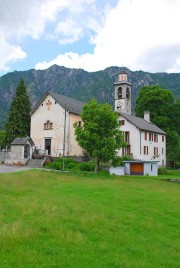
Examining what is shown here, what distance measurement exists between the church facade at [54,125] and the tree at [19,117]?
1.58 metres

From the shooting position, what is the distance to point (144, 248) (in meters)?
9.99

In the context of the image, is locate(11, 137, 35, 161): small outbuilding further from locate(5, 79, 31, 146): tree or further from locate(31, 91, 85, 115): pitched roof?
locate(31, 91, 85, 115): pitched roof

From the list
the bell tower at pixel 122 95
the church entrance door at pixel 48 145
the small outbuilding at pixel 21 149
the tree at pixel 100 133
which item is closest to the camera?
the tree at pixel 100 133

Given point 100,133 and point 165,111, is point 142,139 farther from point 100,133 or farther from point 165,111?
point 100,133

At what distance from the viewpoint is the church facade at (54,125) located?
56562 millimetres

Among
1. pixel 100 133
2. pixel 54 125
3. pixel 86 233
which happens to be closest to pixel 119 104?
pixel 54 125

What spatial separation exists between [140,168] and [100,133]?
10.4 m

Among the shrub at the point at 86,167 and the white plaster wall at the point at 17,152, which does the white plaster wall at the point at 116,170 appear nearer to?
the shrub at the point at 86,167

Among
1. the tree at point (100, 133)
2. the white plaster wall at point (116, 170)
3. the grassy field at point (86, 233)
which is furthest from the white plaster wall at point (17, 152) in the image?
the grassy field at point (86, 233)

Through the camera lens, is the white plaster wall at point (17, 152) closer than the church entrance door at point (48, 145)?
Yes

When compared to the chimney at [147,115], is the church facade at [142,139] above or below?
below

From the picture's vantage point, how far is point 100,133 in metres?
40.9

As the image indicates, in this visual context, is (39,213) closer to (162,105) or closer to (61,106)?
(61,106)

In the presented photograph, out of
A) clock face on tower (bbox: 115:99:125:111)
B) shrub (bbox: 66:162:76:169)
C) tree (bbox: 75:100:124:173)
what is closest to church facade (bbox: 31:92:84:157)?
shrub (bbox: 66:162:76:169)
